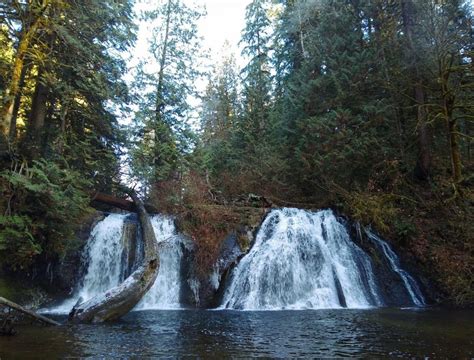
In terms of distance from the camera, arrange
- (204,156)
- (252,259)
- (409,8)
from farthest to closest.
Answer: (204,156) → (409,8) → (252,259)

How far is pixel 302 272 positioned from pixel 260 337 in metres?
5.57

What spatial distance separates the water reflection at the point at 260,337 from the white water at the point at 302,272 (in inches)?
78.6

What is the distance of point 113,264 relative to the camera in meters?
12.1

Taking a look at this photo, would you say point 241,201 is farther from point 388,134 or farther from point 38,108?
point 38,108

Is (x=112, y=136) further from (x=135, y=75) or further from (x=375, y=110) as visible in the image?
(x=375, y=110)

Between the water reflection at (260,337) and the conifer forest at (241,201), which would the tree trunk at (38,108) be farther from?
the water reflection at (260,337)

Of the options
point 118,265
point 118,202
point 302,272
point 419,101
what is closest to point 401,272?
point 302,272

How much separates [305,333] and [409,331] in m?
1.89

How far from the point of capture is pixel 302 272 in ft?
38.1

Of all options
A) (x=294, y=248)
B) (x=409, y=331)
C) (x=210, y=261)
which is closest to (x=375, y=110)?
(x=294, y=248)

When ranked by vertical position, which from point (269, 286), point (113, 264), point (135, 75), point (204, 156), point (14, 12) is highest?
point (135, 75)

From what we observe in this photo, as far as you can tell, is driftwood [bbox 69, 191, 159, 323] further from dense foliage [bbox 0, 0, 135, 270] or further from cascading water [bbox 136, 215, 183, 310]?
dense foliage [bbox 0, 0, 135, 270]

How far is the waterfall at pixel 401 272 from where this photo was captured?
37.7ft

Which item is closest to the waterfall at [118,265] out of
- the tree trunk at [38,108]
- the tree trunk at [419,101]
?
the tree trunk at [38,108]
